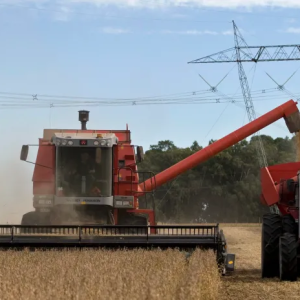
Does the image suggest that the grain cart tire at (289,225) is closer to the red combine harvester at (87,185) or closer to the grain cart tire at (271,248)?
the grain cart tire at (271,248)

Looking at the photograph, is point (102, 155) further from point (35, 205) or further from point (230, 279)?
point (230, 279)

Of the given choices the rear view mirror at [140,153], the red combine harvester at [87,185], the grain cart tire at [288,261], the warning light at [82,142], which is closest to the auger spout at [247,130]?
the red combine harvester at [87,185]

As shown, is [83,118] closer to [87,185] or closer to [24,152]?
[87,185]

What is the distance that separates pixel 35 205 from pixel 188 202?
35.5 m

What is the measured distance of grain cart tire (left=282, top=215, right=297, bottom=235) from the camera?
32.6ft

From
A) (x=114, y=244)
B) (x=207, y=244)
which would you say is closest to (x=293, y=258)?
(x=207, y=244)

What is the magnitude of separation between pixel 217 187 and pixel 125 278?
4184 cm

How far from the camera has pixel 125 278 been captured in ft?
20.7

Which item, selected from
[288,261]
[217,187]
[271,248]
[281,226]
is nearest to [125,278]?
[288,261]

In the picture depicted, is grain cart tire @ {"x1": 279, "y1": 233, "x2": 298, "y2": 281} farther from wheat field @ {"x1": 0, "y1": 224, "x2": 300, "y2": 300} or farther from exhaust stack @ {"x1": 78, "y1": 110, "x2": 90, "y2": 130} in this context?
exhaust stack @ {"x1": 78, "y1": 110, "x2": 90, "y2": 130}

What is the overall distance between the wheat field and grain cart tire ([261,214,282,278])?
0.83 feet

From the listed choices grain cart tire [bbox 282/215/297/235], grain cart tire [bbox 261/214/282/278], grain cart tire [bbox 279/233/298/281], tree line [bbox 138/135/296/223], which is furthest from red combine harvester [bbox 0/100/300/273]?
tree line [bbox 138/135/296/223]

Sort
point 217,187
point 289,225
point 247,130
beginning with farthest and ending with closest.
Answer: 1. point 217,187
2. point 247,130
3. point 289,225

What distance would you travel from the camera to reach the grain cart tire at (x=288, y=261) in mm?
9164
